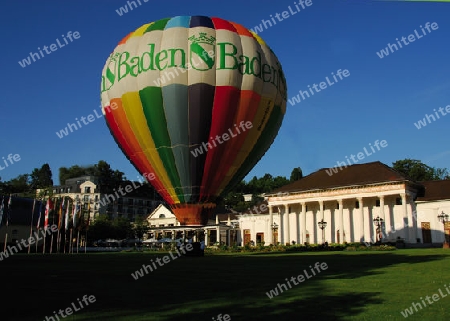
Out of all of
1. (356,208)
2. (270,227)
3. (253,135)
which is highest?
(253,135)

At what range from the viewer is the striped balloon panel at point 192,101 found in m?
23.4

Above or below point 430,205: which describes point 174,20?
above

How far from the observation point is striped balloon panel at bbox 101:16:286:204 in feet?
76.8

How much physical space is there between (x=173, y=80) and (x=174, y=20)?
14.6 ft

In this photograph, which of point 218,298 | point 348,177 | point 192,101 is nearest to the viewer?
point 218,298

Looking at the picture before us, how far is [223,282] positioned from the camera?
45.8 ft

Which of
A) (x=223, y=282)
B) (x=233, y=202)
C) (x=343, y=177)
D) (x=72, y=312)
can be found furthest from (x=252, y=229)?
(x=72, y=312)

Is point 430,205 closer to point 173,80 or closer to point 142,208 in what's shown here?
point 173,80

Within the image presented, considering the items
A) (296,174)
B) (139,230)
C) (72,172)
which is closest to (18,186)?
(72,172)

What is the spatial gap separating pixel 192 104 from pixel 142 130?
329 cm

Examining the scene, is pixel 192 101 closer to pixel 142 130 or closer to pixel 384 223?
pixel 142 130

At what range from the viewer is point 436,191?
6247cm

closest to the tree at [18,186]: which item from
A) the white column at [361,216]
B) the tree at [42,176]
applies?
the tree at [42,176]

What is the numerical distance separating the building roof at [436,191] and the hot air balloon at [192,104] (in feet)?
149
